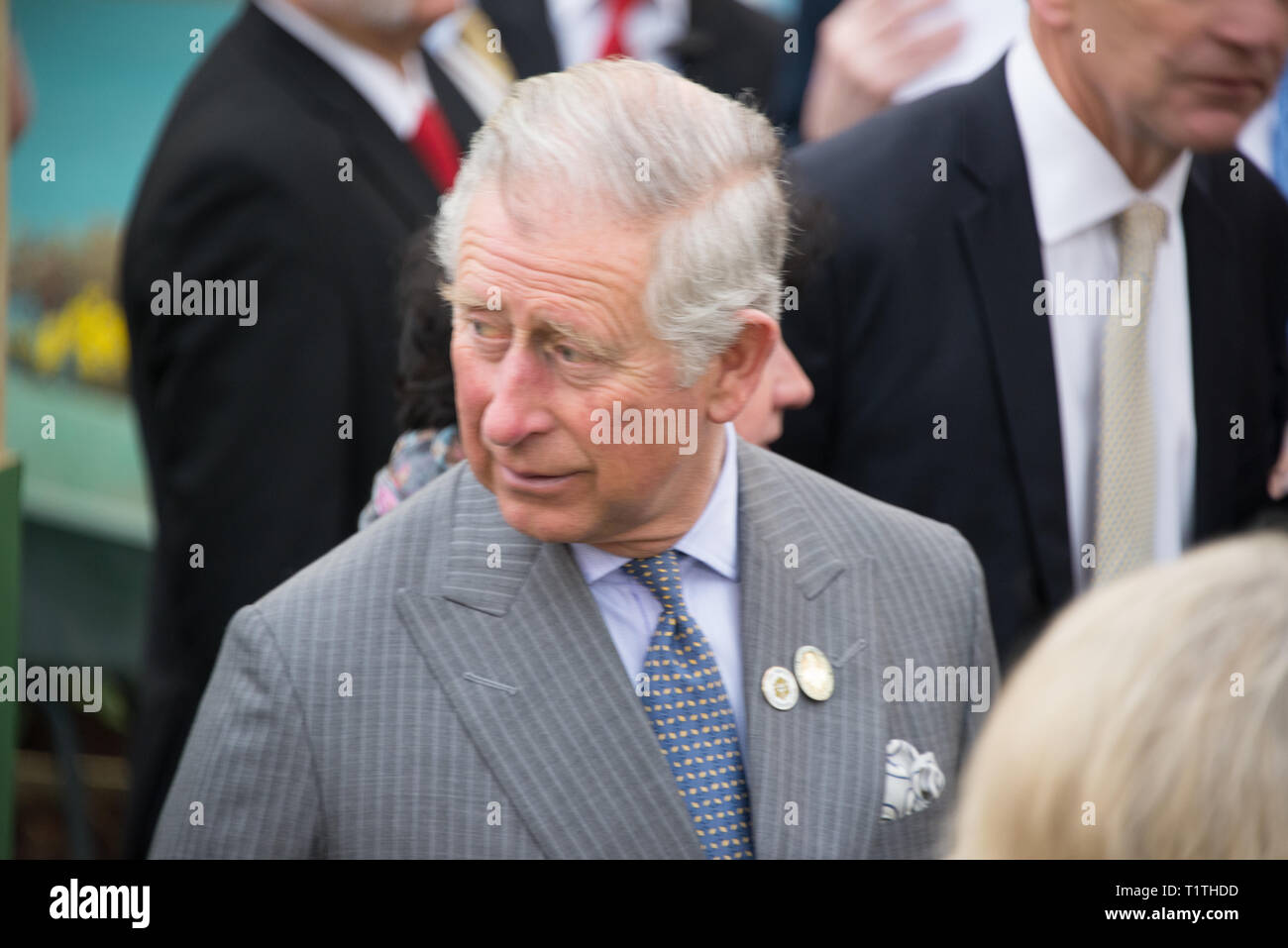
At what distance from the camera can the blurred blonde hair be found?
3.99 ft

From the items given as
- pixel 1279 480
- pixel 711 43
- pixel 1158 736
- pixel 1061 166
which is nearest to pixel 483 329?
pixel 1158 736

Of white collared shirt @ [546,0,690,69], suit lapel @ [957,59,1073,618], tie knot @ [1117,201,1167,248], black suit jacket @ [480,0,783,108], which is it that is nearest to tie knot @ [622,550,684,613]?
suit lapel @ [957,59,1073,618]

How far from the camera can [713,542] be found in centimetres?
203

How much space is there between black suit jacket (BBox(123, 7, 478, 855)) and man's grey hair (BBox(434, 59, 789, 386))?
891 millimetres

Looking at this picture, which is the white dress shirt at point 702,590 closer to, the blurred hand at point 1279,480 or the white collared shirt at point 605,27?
the blurred hand at point 1279,480

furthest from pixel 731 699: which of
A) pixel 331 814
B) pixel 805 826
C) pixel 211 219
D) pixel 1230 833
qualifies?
pixel 211 219

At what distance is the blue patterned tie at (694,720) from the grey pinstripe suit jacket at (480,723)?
0.09 ft

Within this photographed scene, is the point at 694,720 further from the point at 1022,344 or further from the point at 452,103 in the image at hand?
the point at 452,103

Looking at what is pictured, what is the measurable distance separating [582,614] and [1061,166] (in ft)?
4.19

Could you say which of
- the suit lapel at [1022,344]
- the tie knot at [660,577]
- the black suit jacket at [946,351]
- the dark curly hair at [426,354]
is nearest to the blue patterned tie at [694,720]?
the tie knot at [660,577]
